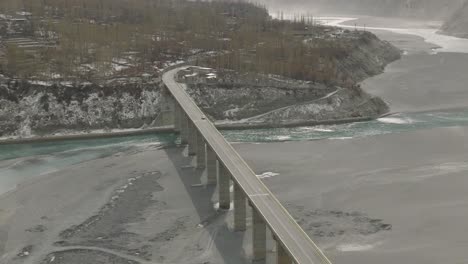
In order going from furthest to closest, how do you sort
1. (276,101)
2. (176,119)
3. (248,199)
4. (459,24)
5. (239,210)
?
(459,24), (276,101), (176,119), (239,210), (248,199)

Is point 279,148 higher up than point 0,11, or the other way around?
point 0,11

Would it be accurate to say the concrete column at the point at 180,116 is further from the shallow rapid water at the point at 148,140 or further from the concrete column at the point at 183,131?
the shallow rapid water at the point at 148,140

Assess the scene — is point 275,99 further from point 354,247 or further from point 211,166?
point 354,247

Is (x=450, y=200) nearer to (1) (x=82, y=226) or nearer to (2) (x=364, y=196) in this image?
(2) (x=364, y=196)

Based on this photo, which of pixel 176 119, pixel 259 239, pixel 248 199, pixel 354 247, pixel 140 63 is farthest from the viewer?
pixel 140 63

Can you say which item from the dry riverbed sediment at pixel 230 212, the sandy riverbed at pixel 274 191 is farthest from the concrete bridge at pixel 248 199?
the sandy riverbed at pixel 274 191

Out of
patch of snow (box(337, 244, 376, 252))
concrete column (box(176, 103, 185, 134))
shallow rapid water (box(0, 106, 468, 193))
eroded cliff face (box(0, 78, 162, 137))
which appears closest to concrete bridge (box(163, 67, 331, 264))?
concrete column (box(176, 103, 185, 134))

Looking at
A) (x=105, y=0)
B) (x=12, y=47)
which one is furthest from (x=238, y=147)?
(x=105, y=0)

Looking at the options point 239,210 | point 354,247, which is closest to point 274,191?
point 239,210
